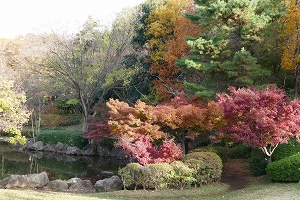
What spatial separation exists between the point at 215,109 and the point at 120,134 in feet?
13.8

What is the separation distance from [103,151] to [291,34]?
15.6 m

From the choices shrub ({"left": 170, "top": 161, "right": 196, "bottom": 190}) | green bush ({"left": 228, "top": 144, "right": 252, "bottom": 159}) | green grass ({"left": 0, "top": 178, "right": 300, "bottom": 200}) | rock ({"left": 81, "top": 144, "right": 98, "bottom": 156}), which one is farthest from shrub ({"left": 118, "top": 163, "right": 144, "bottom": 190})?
rock ({"left": 81, "top": 144, "right": 98, "bottom": 156})

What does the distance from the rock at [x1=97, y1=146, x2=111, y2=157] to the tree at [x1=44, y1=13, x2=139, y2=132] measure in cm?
186

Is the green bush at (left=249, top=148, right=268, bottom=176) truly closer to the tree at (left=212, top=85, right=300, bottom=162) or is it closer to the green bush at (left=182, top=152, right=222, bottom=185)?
the tree at (left=212, top=85, right=300, bottom=162)

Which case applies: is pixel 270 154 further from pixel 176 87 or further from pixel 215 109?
pixel 176 87

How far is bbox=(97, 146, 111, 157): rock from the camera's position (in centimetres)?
2473

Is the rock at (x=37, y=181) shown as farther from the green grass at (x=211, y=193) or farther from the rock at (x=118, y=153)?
the rock at (x=118, y=153)

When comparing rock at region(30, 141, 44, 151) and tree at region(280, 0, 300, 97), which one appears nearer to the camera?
tree at region(280, 0, 300, 97)

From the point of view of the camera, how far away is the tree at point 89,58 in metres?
23.5

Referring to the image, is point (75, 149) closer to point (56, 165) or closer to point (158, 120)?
point (56, 165)

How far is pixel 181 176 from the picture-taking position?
39.5 ft

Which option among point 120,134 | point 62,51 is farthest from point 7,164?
point 120,134

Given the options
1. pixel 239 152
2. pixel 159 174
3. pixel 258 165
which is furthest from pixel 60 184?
pixel 239 152

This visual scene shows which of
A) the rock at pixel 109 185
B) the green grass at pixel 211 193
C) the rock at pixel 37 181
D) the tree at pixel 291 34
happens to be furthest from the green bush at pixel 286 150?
the rock at pixel 37 181
